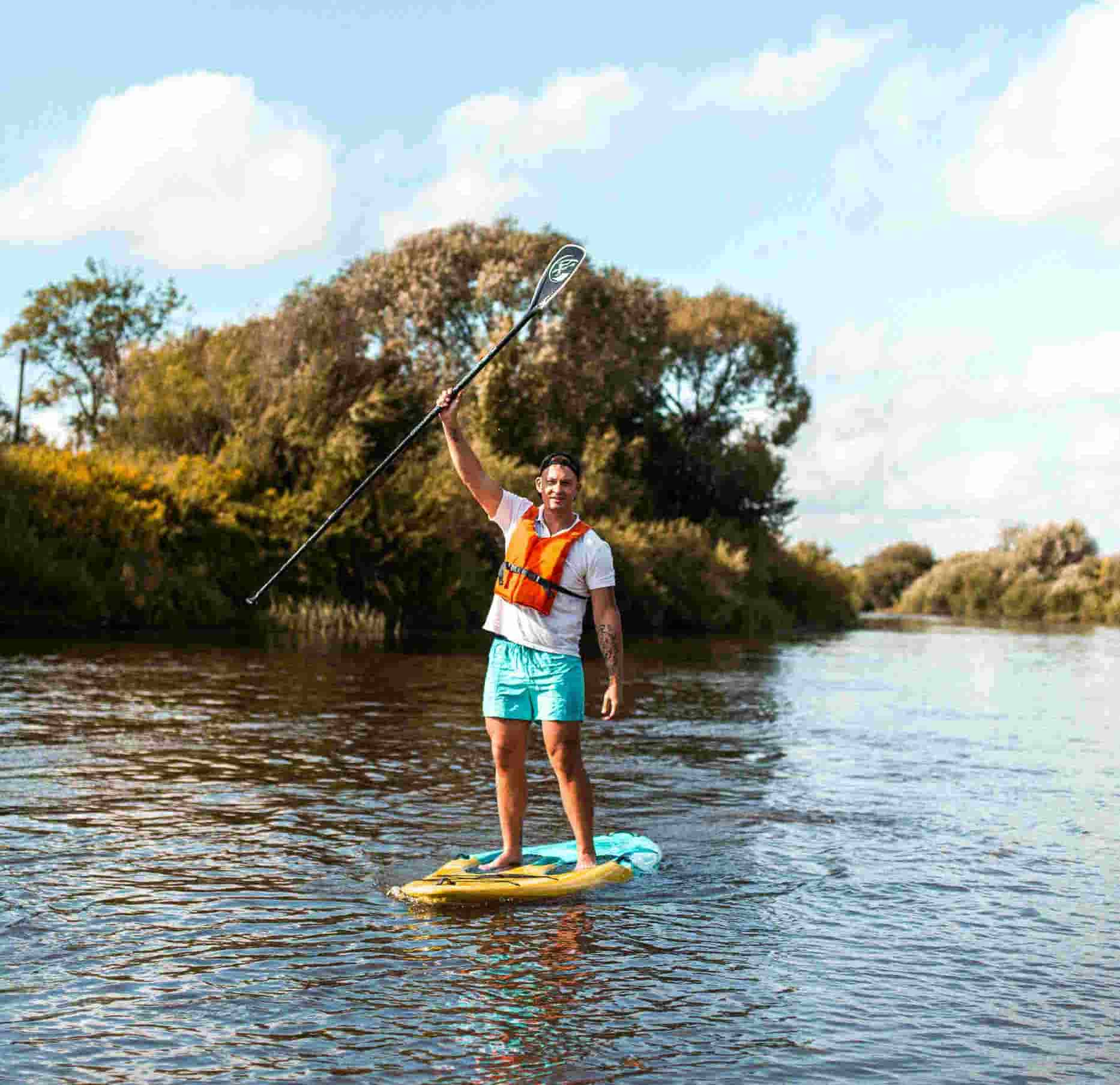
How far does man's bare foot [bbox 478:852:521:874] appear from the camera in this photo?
8.12 metres

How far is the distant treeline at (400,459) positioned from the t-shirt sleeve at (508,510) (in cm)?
2352

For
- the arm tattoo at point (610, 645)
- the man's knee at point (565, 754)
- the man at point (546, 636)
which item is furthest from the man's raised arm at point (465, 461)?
the man's knee at point (565, 754)

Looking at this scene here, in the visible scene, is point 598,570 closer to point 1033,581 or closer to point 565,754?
point 565,754

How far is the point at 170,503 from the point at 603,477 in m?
15.0

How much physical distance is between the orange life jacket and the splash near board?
1.41 metres

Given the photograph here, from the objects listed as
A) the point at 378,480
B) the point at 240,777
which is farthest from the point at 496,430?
the point at 240,777

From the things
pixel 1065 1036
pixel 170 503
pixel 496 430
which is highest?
pixel 496 430

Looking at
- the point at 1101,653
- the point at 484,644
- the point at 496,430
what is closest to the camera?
the point at 484,644

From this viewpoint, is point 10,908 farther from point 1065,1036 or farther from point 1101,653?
point 1101,653

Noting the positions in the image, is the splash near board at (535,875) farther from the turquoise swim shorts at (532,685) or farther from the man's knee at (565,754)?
the turquoise swim shorts at (532,685)

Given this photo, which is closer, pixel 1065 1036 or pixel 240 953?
pixel 1065 1036

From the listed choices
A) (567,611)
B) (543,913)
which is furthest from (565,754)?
(543,913)

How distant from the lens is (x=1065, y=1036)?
5727 mm

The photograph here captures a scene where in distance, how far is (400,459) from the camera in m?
39.4
